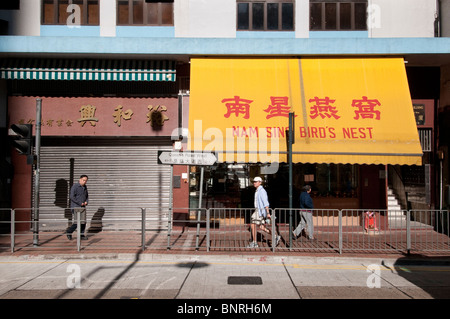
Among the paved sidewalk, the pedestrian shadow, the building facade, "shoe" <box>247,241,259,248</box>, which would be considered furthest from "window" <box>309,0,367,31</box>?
the paved sidewalk

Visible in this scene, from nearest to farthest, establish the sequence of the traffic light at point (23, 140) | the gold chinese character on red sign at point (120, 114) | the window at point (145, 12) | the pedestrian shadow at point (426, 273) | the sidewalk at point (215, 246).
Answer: the pedestrian shadow at point (426, 273), the sidewalk at point (215, 246), the traffic light at point (23, 140), the gold chinese character on red sign at point (120, 114), the window at point (145, 12)

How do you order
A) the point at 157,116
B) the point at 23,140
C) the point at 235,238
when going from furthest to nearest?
the point at 157,116, the point at 235,238, the point at 23,140

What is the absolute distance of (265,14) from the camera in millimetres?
13055

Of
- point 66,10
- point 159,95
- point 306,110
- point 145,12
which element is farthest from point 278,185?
point 66,10

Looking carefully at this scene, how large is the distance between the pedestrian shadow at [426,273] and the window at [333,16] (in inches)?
303

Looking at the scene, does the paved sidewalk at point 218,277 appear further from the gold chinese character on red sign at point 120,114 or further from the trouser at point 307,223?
the gold chinese character on red sign at point 120,114

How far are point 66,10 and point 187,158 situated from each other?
709cm

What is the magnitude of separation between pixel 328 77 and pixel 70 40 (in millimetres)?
8012

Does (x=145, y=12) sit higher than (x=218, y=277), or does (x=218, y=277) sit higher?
(x=145, y=12)

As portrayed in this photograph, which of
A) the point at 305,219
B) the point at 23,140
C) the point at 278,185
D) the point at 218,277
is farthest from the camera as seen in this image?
the point at 278,185

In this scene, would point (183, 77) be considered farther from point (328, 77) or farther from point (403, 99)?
point (403, 99)

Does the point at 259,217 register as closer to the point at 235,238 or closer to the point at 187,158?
the point at 235,238

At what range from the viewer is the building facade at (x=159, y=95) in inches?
492

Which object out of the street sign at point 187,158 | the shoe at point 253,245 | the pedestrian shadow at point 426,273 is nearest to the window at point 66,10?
the street sign at point 187,158
